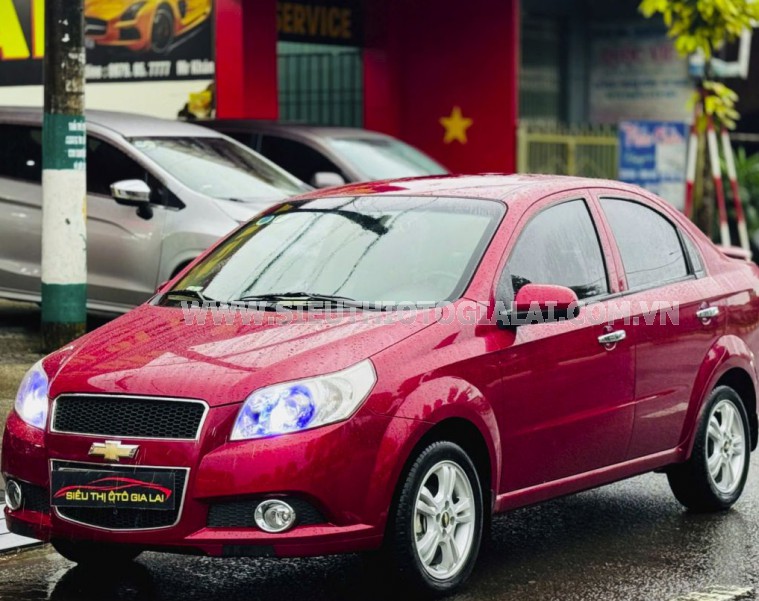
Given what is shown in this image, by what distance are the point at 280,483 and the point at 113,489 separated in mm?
646

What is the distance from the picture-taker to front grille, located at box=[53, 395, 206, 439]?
5.89 metres

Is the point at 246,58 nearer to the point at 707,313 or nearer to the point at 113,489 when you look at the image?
the point at 707,313

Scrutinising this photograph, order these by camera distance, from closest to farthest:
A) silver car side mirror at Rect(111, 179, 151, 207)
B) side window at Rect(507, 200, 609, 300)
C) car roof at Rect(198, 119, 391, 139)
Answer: side window at Rect(507, 200, 609, 300)
silver car side mirror at Rect(111, 179, 151, 207)
car roof at Rect(198, 119, 391, 139)

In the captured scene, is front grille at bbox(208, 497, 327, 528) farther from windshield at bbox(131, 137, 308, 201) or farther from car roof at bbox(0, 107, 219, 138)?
car roof at bbox(0, 107, 219, 138)

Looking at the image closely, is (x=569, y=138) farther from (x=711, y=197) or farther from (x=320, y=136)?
(x=320, y=136)

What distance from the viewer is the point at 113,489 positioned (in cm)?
594

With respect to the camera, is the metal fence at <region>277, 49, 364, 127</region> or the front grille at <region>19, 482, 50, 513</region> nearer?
the front grille at <region>19, 482, 50, 513</region>

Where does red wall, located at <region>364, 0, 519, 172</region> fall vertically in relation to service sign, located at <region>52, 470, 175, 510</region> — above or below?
above

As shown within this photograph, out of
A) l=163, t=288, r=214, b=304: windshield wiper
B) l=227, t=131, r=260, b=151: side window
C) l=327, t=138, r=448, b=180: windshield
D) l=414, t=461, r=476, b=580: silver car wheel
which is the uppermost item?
l=227, t=131, r=260, b=151: side window

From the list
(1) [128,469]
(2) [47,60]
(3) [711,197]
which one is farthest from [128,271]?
(3) [711,197]

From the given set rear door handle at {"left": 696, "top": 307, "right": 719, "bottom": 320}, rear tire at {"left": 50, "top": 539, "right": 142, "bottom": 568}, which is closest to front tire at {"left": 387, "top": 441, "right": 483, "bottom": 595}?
rear tire at {"left": 50, "top": 539, "right": 142, "bottom": 568}

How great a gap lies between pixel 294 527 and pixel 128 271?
6.70 m

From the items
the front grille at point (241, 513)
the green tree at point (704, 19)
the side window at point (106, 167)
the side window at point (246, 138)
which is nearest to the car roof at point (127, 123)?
the side window at point (106, 167)

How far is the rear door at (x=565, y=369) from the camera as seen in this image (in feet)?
21.9
